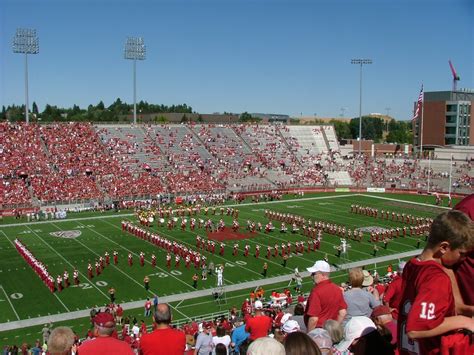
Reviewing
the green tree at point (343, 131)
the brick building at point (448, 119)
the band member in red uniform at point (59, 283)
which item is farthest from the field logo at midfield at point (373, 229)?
the green tree at point (343, 131)

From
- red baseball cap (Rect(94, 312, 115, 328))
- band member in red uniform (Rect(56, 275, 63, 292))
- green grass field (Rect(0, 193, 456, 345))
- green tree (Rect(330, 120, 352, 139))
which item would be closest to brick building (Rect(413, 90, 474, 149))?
green grass field (Rect(0, 193, 456, 345))

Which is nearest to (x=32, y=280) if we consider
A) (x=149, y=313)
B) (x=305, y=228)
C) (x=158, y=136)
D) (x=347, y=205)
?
(x=149, y=313)

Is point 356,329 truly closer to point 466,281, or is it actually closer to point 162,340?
point 466,281

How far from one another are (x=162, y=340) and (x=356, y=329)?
4.88ft

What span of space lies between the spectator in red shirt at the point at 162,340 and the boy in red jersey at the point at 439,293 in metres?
1.98

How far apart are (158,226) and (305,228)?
7874 millimetres

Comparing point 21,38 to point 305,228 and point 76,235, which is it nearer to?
point 76,235

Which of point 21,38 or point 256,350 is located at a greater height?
point 21,38

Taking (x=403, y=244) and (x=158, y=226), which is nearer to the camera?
(x=403, y=244)

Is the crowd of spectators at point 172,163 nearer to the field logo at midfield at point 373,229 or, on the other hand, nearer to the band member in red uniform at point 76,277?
the field logo at midfield at point 373,229

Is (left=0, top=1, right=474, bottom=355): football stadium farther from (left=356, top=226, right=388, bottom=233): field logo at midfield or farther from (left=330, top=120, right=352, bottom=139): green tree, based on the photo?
(left=330, top=120, right=352, bottom=139): green tree

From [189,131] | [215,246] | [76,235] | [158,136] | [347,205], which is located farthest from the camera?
[189,131]

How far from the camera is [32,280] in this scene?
19.0 metres

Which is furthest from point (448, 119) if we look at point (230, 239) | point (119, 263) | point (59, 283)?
point (59, 283)
